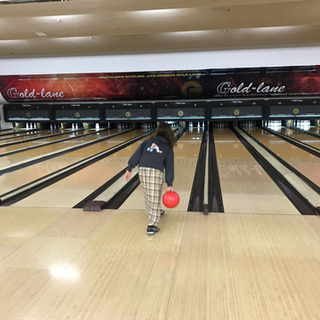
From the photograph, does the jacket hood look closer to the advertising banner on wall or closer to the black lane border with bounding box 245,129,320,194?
the black lane border with bounding box 245,129,320,194

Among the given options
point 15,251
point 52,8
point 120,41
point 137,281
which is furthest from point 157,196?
point 120,41

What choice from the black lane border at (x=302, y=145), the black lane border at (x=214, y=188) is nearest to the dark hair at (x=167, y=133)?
the black lane border at (x=214, y=188)

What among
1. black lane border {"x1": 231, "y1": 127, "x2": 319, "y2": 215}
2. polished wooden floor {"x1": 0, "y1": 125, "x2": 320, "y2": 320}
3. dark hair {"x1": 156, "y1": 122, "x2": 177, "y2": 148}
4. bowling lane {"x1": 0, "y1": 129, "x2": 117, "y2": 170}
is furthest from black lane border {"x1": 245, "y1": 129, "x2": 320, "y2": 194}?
bowling lane {"x1": 0, "y1": 129, "x2": 117, "y2": 170}

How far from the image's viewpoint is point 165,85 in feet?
26.9

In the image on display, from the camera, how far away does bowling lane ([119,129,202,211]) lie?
2.83 m

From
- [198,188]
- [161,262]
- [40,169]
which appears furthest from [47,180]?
[161,262]

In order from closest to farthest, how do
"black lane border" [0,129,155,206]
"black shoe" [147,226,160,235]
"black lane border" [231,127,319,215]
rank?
"black shoe" [147,226,160,235] < "black lane border" [231,127,319,215] < "black lane border" [0,129,155,206]

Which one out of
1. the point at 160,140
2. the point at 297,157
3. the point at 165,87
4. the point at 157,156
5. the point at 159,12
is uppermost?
the point at 159,12

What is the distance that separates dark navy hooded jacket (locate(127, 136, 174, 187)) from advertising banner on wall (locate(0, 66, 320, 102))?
600 cm

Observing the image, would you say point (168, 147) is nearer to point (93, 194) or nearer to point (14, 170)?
point (93, 194)

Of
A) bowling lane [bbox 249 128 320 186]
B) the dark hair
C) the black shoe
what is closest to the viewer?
the black shoe

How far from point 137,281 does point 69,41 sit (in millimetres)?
6334

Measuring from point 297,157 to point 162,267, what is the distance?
3748 mm

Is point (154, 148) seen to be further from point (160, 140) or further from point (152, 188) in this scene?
point (152, 188)
